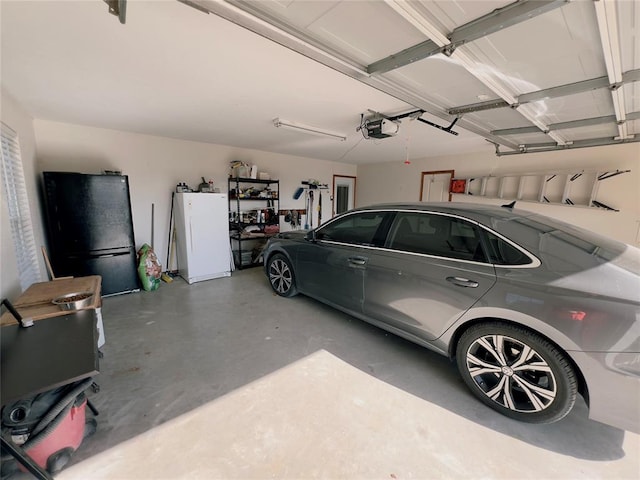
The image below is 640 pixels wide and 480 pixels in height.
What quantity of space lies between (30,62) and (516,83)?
11.6ft

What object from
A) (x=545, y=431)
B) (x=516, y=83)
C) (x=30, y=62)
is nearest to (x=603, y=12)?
(x=516, y=83)

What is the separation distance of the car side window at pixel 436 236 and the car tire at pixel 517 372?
0.52 metres

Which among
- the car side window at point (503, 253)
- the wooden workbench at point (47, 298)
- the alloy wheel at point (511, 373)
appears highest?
the car side window at point (503, 253)

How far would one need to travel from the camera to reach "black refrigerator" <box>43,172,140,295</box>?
308 cm

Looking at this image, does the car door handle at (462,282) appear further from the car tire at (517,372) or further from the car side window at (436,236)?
the car tire at (517,372)

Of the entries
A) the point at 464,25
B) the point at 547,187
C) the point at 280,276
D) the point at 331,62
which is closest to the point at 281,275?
the point at 280,276

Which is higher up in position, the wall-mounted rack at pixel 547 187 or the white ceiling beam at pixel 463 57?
the white ceiling beam at pixel 463 57

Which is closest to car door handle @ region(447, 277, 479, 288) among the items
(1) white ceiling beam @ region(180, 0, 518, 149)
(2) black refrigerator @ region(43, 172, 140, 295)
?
(1) white ceiling beam @ region(180, 0, 518, 149)

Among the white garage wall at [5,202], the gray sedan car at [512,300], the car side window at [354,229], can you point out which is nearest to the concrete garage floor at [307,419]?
the gray sedan car at [512,300]

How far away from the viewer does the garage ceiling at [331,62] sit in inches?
49.3

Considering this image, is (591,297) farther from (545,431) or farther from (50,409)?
(50,409)

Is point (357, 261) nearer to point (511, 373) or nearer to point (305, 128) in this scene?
point (511, 373)

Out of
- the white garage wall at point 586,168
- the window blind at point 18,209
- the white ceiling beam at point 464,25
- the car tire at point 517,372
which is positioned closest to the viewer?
the white ceiling beam at point 464,25

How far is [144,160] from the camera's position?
4004mm
